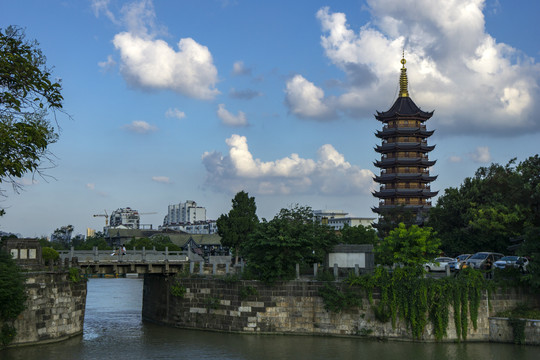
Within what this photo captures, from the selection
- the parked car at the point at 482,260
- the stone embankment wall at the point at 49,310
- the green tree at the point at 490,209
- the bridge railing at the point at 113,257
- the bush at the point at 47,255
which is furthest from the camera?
the green tree at the point at 490,209

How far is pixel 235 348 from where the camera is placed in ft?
108

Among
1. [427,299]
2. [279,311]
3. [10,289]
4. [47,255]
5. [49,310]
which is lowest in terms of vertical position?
[279,311]

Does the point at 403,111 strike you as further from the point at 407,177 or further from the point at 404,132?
the point at 407,177

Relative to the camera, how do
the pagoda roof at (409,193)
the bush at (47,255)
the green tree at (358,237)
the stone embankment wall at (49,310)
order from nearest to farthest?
the stone embankment wall at (49,310), the bush at (47,255), the pagoda roof at (409,193), the green tree at (358,237)

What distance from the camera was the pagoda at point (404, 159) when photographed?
3059 inches

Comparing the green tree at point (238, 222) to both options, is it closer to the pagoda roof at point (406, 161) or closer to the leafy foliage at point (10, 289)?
the pagoda roof at point (406, 161)

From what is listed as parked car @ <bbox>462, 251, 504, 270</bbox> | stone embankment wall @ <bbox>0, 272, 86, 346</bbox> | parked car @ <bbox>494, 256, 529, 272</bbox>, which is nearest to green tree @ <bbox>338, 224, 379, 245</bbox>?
parked car @ <bbox>462, 251, 504, 270</bbox>

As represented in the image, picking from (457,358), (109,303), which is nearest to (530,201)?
(457,358)

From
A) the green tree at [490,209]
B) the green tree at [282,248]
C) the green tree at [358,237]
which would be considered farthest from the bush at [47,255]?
the green tree at [358,237]

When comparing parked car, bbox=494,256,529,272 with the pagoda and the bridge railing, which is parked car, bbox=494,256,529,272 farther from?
the pagoda

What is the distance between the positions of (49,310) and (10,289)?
4.50 metres

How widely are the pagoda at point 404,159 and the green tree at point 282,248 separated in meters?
39.6

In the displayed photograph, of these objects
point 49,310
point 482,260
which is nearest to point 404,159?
point 482,260

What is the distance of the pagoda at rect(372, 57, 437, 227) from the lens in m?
77.7
